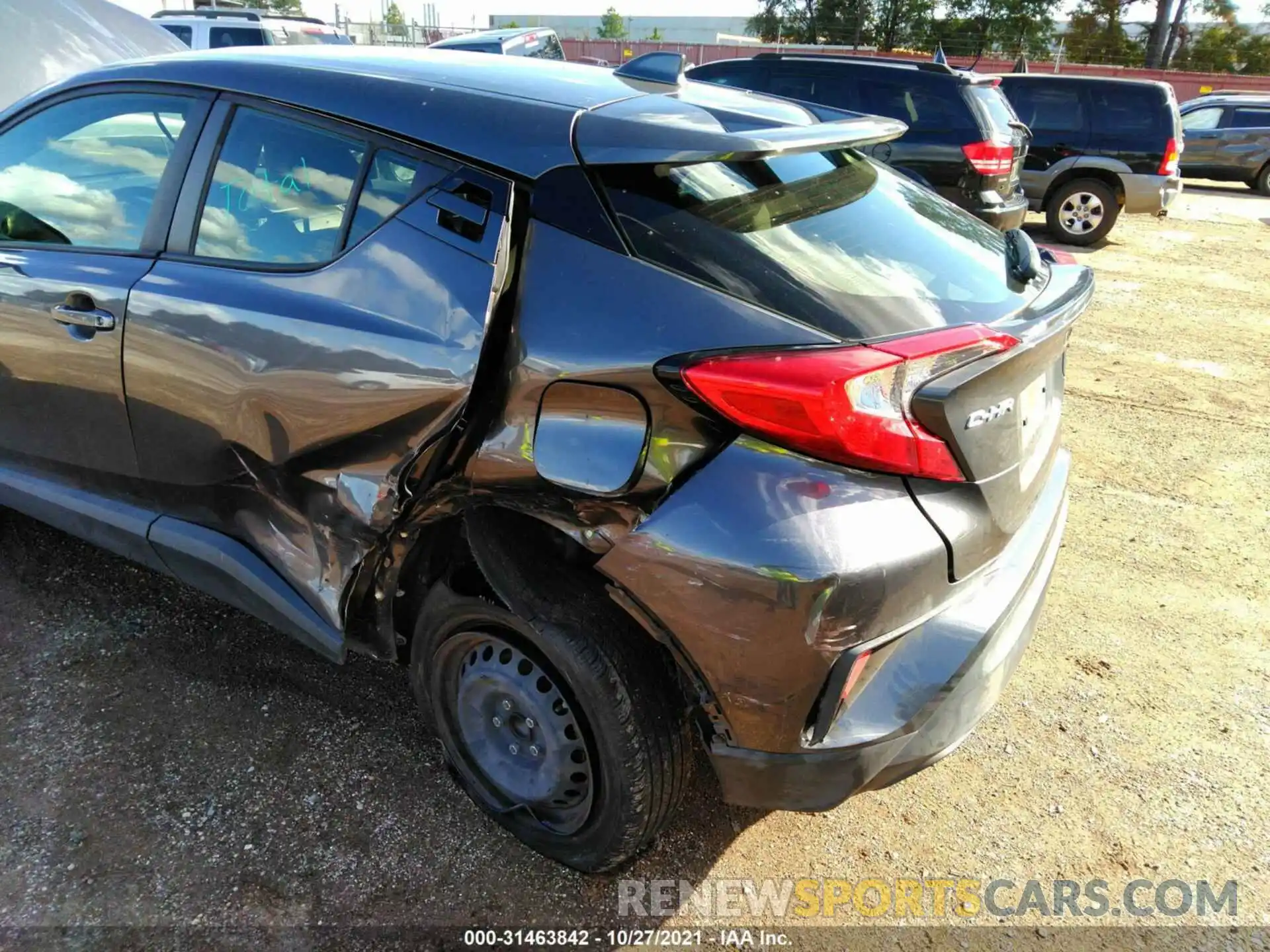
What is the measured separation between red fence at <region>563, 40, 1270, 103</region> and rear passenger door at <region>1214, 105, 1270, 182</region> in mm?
13393

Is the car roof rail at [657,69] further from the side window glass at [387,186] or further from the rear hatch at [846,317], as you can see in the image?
the side window glass at [387,186]

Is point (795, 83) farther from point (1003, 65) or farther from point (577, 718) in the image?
point (1003, 65)

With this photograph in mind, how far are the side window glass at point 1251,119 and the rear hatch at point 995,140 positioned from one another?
11.0 meters

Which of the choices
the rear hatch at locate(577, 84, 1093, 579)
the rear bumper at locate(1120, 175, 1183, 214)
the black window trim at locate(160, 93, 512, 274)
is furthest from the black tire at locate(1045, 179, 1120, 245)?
the black window trim at locate(160, 93, 512, 274)

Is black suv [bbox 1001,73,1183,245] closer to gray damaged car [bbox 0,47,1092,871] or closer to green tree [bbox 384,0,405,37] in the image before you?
gray damaged car [bbox 0,47,1092,871]

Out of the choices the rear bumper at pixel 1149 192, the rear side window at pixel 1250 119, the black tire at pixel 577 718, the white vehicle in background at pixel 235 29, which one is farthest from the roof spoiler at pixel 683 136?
the rear side window at pixel 1250 119

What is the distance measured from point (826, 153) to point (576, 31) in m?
59.0

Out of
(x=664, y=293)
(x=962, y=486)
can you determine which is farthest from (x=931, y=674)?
(x=664, y=293)

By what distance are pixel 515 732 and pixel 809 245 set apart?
136 cm

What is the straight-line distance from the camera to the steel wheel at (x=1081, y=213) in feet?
35.5

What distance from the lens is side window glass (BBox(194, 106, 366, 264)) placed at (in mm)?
2148

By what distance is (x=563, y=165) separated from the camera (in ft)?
6.09

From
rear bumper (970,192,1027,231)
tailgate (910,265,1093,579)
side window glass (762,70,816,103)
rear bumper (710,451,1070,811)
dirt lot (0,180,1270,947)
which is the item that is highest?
side window glass (762,70,816,103)

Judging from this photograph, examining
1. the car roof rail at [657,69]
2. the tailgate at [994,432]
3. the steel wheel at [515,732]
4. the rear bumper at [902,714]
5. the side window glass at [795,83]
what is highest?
the side window glass at [795,83]
